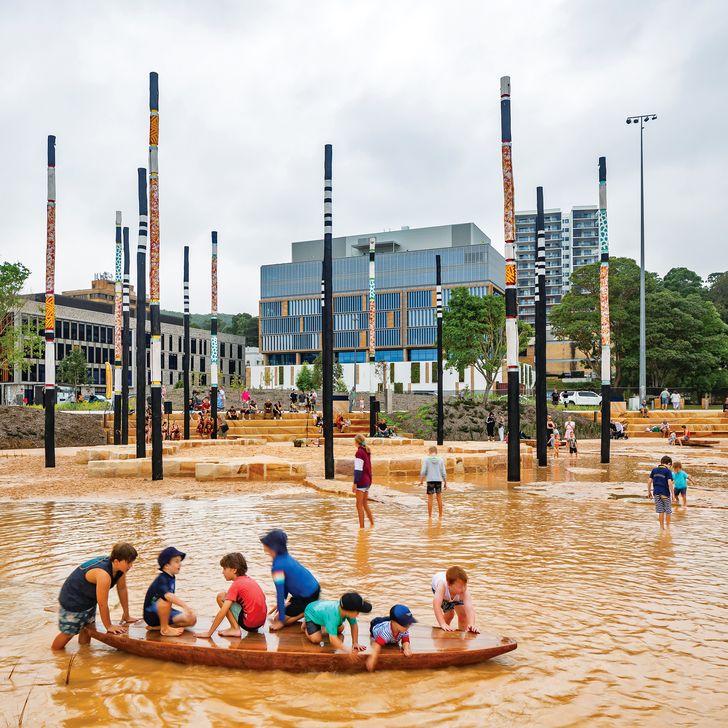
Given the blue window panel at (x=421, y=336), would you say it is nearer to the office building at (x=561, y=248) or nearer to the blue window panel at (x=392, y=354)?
the blue window panel at (x=392, y=354)

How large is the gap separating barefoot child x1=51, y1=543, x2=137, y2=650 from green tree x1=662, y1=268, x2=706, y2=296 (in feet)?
281

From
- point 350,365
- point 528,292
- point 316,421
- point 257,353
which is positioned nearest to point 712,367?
point 316,421

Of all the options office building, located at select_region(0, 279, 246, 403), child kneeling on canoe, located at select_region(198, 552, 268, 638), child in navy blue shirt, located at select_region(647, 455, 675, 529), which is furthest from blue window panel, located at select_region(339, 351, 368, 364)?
child kneeling on canoe, located at select_region(198, 552, 268, 638)

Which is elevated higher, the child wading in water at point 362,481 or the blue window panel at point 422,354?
the blue window panel at point 422,354

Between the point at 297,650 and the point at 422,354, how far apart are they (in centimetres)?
9480

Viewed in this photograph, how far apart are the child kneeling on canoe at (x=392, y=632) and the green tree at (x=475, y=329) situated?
151ft

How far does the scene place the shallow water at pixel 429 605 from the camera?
4.82m

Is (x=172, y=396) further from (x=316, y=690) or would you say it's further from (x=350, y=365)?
(x=316, y=690)

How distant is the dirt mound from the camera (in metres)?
32.1

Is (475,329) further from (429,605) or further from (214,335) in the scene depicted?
(429,605)

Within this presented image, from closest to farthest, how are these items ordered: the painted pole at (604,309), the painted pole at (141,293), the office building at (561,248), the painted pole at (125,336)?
the painted pole at (141,293), the painted pole at (604,309), the painted pole at (125,336), the office building at (561,248)

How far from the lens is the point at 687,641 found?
240 inches

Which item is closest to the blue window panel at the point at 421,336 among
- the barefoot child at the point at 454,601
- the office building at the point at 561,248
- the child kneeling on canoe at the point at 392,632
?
the office building at the point at 561,248

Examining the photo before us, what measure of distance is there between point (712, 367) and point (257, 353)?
246ft
